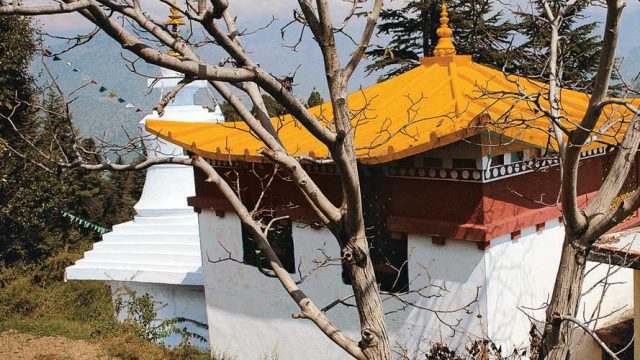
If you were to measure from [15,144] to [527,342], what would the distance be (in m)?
14.5

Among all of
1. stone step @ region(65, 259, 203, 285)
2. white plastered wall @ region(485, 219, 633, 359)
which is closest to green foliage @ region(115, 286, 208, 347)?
stone step @ region(65, 259, 203, 285)

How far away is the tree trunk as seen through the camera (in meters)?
4.26

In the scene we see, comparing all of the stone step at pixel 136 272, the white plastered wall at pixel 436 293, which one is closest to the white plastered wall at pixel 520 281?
the white plastered wall at pixel 436 293

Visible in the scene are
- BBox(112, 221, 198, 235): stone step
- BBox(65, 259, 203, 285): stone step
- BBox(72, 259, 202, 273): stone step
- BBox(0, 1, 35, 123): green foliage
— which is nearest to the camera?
BBox(65, 259, 203, 285): stone step

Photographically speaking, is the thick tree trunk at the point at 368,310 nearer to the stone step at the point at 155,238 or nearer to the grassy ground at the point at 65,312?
the grassy ground at the point at 65,312

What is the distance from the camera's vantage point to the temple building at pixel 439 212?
584cm

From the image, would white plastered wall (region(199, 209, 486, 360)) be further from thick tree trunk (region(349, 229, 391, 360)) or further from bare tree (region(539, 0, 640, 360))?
thick tree trunk (region(349, 229, 391, 360))

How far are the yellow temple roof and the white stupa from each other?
2673 mm

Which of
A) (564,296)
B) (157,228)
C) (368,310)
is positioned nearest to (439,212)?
(564,296)

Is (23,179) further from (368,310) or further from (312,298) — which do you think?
(368,310)

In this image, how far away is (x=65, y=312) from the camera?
543 inches

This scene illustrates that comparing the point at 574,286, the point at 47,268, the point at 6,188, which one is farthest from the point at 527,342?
the point at 47,268

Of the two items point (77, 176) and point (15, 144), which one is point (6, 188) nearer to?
point (15, 144)

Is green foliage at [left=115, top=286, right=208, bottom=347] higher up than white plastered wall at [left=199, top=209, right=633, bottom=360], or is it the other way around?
white plastered wall at [left=199, top=209, right=633, bottom=360]
